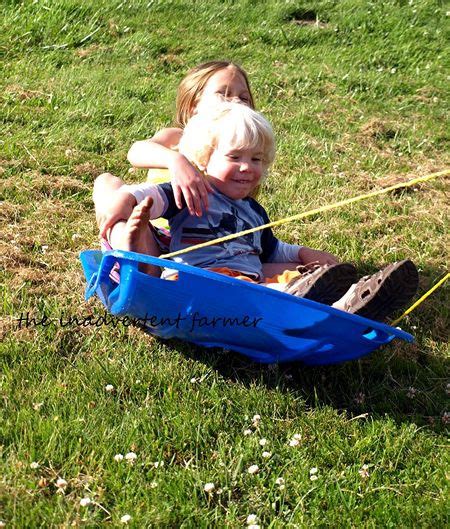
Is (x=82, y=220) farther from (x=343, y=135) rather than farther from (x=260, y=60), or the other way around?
(x=260, y=60)

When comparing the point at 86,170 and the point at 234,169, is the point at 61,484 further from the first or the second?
the point at 86,170

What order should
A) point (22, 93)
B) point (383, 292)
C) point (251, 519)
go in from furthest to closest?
point (22, 93)
point (383, 292)
point (251, 519)

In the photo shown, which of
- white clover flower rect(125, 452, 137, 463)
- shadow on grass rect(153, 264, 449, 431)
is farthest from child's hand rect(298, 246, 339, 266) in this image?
white clover flower rect(125, 452, 137, 463)

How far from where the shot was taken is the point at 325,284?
2.69 metres

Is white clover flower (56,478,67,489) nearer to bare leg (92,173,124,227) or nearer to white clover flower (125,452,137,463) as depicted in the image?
white clover flower (125,452,137,463)

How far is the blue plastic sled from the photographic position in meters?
2.32

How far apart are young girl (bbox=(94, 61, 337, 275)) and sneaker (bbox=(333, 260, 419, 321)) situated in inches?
24.8

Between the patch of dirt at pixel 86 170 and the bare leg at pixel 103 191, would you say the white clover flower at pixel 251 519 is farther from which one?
the patch of dirt at pixel 86 170

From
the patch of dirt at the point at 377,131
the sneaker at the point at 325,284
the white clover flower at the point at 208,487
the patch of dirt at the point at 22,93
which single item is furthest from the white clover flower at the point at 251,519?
the patch of dirt at the point at 22,93

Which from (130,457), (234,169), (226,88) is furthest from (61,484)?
(226,88)

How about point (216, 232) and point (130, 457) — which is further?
point (216, 232)

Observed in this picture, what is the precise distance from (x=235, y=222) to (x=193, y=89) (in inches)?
39.2

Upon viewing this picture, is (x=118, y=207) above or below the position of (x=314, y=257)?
above

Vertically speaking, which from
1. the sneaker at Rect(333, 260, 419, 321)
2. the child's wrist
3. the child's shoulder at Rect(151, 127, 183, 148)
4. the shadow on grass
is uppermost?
the child's wrist
